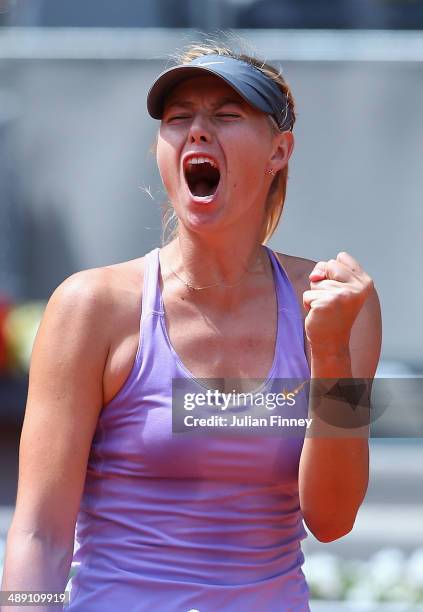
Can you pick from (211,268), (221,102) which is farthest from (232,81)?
(211,268)

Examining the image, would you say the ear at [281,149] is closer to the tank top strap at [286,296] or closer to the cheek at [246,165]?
the cheek at [246,165]

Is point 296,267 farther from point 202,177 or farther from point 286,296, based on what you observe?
point 202,177

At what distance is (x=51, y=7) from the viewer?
165 inches

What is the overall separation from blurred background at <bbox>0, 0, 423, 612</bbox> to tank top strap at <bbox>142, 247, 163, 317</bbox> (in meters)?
2.31

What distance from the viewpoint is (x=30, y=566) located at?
1.61 m

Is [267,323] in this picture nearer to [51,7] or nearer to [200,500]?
[200,500]

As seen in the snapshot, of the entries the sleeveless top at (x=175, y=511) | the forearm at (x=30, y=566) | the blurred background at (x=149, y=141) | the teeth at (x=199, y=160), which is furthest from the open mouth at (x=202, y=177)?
the blurred background at (x=149, y=141)

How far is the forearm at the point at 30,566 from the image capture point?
5.24 ft

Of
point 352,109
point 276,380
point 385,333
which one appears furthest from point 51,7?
point 276,380

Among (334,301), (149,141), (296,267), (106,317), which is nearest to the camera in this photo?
(334,301)

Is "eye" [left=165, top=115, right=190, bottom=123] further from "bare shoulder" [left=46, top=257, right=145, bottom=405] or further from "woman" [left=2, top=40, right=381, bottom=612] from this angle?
"bare shoulder" [left=46, top=257, right=145, bottom=405]

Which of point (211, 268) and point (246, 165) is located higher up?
point (246, 165)

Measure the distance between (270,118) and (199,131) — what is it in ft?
0.47

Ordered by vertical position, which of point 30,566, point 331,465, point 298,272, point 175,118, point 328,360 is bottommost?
point 30,566
